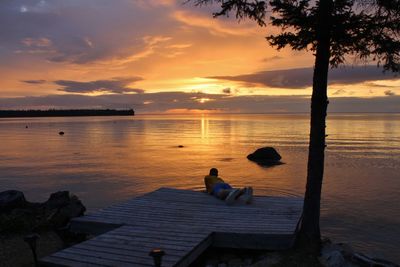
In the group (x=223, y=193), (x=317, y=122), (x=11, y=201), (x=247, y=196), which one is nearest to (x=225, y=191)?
(x=223, y=193)

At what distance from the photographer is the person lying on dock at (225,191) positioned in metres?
13.8

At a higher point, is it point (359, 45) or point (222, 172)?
point (359, 45)

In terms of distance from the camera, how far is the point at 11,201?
1524 centimetres

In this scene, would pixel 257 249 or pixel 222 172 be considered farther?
pixel 222 172

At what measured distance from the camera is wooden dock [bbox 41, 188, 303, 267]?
8875mm

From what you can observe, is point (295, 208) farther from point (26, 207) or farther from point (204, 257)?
point (26, 207)

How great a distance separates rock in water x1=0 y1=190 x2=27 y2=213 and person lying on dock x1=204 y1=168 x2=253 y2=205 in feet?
24.2

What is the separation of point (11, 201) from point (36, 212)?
1475 millimetres

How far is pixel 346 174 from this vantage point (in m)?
29.2

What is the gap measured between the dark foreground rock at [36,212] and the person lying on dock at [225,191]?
4.83 meters

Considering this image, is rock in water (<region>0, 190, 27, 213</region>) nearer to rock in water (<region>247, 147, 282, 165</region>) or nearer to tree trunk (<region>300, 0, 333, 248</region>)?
tree trunk (<region>300, 0, 333, 248</region>)

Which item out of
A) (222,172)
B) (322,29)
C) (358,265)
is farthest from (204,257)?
(222,172)

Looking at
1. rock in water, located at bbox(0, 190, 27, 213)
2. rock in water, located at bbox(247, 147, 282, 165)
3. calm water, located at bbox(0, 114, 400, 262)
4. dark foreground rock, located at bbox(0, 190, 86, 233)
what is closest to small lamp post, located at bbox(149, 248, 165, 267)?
dark foreground rock, located at bbox(0, 190, 86, 233)

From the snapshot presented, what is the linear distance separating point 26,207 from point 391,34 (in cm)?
1384
